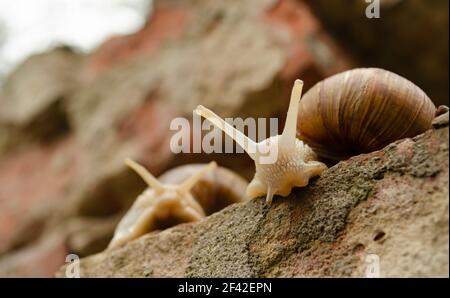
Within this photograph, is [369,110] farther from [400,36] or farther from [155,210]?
[400,36]

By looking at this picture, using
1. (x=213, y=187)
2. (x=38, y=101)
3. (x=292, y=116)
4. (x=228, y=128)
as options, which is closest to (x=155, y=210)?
(x=213, y=187)

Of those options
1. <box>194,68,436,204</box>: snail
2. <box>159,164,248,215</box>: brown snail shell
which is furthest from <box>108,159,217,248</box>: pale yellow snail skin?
<box>194,68,436,204</box>: snail

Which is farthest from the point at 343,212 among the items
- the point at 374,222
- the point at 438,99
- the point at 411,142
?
the point at 438,99

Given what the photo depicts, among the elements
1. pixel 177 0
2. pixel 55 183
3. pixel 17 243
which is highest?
pixel 177 0

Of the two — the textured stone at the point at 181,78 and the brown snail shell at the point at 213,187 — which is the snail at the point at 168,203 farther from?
the textured stone at the point at 181,78
